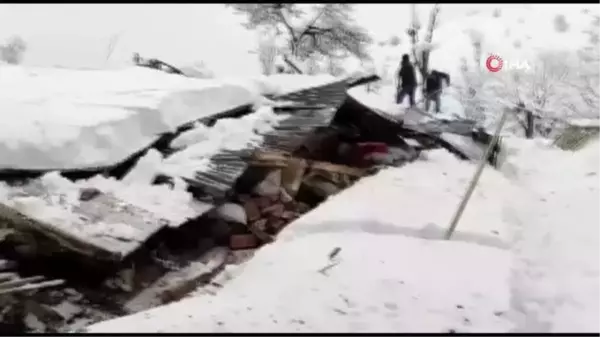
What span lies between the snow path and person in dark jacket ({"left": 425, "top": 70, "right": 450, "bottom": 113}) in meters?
0.22

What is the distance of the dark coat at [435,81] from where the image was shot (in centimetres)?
163

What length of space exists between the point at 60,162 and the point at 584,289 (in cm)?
101

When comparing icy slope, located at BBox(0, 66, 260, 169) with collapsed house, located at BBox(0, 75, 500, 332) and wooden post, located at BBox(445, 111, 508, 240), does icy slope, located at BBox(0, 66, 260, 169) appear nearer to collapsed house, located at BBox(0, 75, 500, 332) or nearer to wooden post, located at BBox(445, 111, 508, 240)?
→ collapsed house, located at BBox(0, 75, 500, 332)

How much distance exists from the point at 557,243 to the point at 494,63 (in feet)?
1.39

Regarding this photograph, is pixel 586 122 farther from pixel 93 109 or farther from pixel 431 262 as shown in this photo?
pixel 93 109

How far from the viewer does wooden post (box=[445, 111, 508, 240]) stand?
4.72ft

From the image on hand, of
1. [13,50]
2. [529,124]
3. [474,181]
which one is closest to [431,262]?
[474,181]

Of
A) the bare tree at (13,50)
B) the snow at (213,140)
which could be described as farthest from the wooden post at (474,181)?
the bare tree at (13,50)

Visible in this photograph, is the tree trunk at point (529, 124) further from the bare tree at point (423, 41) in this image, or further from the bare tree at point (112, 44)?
the bare tree at point (112, 44)

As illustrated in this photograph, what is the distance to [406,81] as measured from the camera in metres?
1.64

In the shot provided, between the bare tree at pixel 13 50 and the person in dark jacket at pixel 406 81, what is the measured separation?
83cm

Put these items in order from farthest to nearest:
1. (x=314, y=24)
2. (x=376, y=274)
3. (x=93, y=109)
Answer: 1. (x=314, y=24)
2. (x=93, y=109)
3. (x=376, y=274)

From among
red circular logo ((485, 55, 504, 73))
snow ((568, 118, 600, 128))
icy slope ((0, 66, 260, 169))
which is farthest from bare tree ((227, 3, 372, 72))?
snow ((568, 118, 600, 128))

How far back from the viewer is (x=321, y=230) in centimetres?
142
